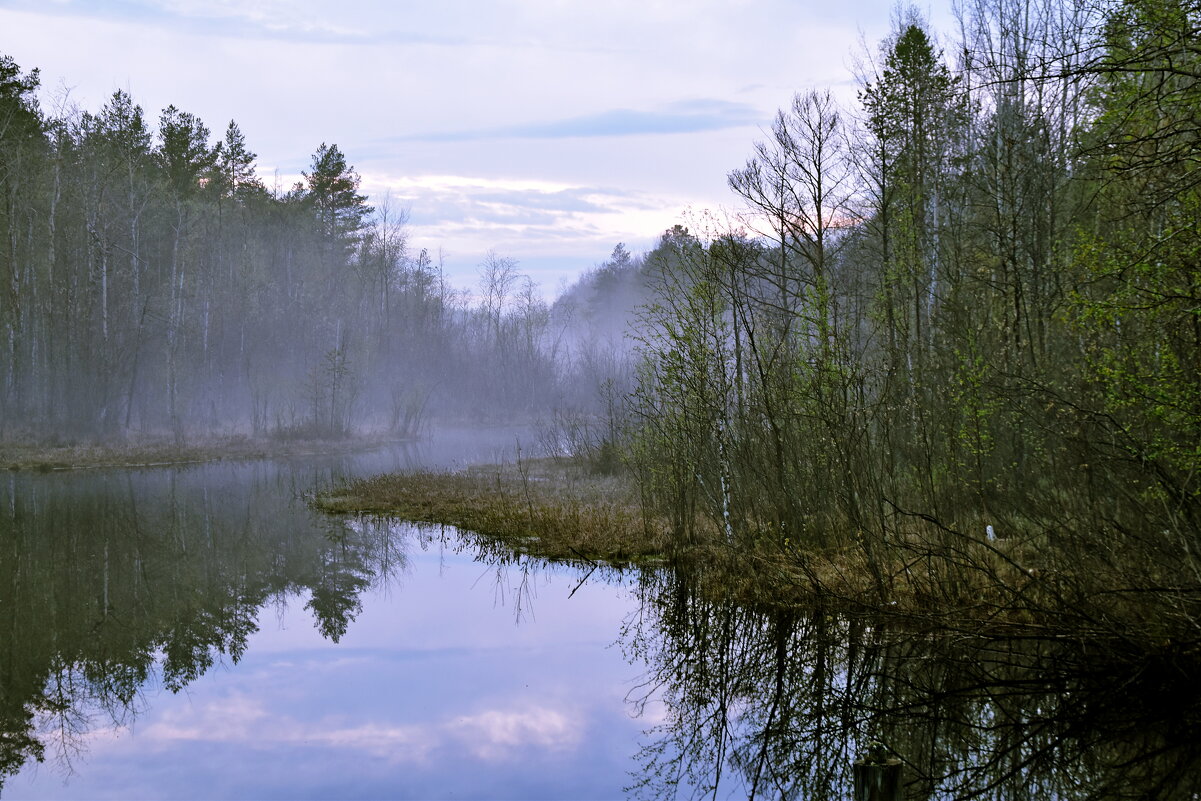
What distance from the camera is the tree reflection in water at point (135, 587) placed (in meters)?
7.50

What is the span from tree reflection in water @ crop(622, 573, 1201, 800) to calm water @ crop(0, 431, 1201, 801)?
0.02m

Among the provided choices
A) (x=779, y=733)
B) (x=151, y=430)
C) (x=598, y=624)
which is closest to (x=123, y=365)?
(x=151, y=430)

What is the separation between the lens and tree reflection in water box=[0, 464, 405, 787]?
24.6 ft

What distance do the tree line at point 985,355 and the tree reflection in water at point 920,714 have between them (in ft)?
2.23

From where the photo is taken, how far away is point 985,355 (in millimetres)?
11719

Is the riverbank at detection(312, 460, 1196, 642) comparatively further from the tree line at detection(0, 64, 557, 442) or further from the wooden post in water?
the tree line at detection(0, 64, 557, 442)

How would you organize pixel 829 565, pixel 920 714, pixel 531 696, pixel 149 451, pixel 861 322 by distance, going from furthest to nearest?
pixel 149 451 → pixel 861 322 → pixel 829 565 → pixel 531 696 → pixel 920 714

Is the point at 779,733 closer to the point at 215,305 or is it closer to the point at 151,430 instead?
the point at 151,430

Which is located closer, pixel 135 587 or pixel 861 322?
pixel 135 587

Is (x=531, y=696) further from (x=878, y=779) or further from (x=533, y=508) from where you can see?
(x=533, y=508)

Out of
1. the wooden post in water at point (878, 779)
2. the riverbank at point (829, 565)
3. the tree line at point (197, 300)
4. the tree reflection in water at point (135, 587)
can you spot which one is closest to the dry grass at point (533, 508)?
the riverbank at point (829, 565)

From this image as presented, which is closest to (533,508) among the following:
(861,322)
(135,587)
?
(135,587)

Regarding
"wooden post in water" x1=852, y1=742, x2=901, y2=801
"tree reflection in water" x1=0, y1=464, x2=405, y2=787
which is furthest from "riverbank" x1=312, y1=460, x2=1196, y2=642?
"wooden post in water" x1=852, y1=742, x2=901, y2=801

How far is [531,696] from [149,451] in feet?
94.1
